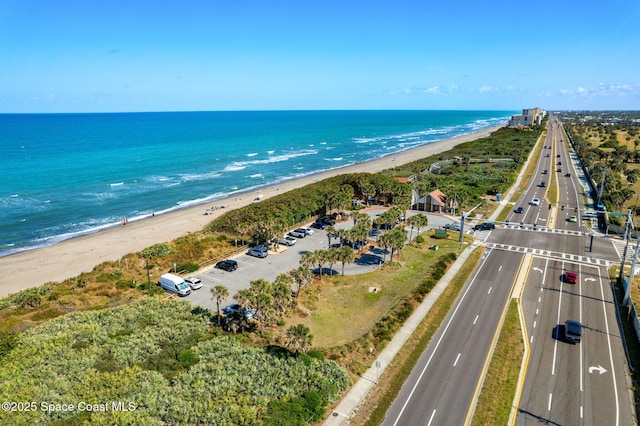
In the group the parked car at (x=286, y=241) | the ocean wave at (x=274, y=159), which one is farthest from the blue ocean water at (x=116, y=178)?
the parked car at (x=286, y=241)

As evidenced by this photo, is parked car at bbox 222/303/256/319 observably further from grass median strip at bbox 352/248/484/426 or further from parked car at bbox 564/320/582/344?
parked car at bbox 564/320/582/344

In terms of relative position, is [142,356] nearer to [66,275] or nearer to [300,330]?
[300,330]

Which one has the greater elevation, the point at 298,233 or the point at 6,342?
the point at 6,342

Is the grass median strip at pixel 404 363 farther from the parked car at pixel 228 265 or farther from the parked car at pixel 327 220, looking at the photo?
the parked car at pixel 327 220

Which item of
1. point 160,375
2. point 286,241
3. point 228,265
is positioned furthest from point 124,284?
point 286,241

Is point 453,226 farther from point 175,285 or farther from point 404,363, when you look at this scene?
point 175,285

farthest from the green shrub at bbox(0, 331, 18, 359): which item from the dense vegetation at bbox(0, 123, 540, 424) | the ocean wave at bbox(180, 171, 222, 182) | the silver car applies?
the ocean wave at bbox(180, 171, 222, 182)

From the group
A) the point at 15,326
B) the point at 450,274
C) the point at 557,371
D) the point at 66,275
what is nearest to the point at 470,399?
the point at 557,371

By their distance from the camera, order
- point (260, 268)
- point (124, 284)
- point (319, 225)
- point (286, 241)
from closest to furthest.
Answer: point (124, 284) < point (260, 268) < point (286, 241) < point (319, 225)
